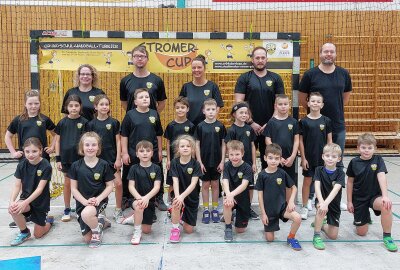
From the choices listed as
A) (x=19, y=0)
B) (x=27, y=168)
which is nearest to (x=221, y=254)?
(x=27, y=168)

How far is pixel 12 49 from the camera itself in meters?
9.52

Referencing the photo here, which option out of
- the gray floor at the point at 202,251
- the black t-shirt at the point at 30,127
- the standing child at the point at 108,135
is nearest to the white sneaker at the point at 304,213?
the gray floor at the point at 202,251

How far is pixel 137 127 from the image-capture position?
4.59m

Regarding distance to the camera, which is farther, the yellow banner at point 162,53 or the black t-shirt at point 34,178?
the yellow banner at point 162,53

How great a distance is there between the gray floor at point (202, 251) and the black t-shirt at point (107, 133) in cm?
83

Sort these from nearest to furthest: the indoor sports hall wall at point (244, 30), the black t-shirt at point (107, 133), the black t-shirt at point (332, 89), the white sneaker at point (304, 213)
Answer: the black t-shirt at point (107, 133) < the white sneaker at point (304, 213) < the black t-shirt at point (332, 89) < the indoor sports hall wall at point (244, 30)

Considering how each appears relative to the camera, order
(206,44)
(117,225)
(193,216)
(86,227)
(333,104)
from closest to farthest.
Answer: (86,227) < (193,216) < (117,225) < (333,104) < (206,44)

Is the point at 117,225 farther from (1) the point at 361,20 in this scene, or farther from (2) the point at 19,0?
(1) the point at 361,20

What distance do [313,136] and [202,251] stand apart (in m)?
1.94

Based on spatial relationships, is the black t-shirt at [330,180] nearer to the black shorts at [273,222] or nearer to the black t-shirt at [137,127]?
the black shorts at [273,222]

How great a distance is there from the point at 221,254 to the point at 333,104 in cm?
241

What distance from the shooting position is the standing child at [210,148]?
15.0ft

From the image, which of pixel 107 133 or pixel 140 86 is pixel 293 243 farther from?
pixel 140 86

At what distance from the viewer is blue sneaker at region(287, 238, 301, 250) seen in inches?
148
